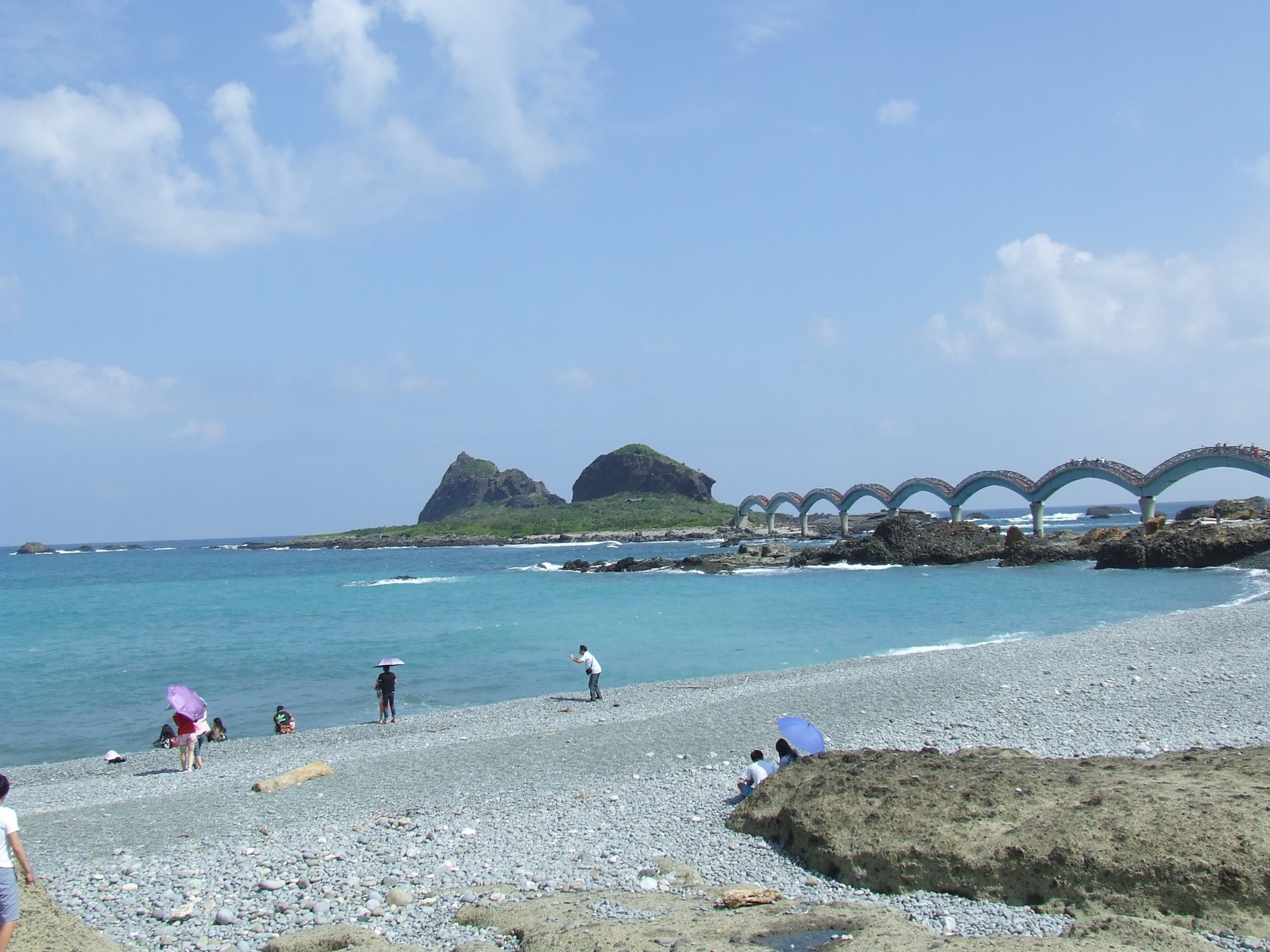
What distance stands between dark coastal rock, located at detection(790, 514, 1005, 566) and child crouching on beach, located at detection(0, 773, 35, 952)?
69848 millimetres

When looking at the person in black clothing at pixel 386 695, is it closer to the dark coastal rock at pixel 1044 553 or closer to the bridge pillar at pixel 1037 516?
the dark coastal rock at pixel 1044 553

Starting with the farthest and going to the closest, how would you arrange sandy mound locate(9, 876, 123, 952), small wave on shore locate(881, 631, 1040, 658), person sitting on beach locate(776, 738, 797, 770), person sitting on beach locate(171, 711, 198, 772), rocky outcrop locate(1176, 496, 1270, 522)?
rocky outcrop locate(1176, 496, 1270, 522)
small wave on shore locate(881, 631, 1040, 658)
person sitting on beach locate(171, 711, 198, 772)
person sitting on beach locate(776, 738, 797, 770)
sandy mound locate(9, 876, 123, 952)

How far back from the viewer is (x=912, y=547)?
72438 millimetres

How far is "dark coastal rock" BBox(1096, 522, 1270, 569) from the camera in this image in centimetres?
5394

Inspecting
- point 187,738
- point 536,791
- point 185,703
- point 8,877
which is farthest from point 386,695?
point 8,877

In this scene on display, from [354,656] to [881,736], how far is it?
73.4 feet

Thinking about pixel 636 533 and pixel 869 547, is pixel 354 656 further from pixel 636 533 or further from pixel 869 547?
pixel 636 533

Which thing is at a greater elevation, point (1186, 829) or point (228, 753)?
point (1186, 829)

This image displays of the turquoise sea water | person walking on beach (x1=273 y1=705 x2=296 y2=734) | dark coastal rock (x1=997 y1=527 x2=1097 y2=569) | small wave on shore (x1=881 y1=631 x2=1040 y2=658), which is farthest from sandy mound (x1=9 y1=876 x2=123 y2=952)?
dark coastal rock (x1=997 y1=527 x2=1097 y2=569)

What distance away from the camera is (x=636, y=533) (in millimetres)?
152000

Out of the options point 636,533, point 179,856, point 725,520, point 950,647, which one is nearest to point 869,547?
point 950,647

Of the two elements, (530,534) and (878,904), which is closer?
(878,904)

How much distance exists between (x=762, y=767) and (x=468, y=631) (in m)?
28.1

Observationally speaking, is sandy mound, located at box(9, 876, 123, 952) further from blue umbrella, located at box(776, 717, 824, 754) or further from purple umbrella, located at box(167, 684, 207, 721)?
purple umbrella, located at box(167, 684, 207, 721)
